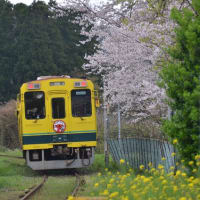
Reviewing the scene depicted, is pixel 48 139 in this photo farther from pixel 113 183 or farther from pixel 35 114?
pixel 113 183

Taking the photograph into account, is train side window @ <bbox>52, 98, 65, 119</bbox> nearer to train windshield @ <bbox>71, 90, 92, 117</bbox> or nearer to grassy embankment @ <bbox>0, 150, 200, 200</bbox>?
train windshield @ <bbox>71, 90, 92, 117</bbox>

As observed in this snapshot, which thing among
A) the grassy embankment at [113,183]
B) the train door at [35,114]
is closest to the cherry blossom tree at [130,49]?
the grassy embankment at [113,183]

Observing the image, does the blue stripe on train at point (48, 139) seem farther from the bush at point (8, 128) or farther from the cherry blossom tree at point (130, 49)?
the bush at point (8, 128)

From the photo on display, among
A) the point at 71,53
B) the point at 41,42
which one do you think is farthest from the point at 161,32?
the point at 71,53

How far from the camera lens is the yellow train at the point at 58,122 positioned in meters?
15.2

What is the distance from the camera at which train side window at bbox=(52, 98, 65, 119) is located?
50.8 ft

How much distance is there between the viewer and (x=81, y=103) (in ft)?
51.4

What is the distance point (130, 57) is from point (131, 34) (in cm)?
122

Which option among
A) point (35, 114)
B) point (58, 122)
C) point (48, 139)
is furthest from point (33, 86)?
point (48, 139)

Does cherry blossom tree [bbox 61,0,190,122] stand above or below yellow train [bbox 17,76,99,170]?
above

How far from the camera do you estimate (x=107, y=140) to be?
16.2 m

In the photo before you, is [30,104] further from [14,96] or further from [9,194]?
[14,96]

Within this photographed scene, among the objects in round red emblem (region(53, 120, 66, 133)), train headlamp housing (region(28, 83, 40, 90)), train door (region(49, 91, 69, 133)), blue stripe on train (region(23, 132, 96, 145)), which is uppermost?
train headlamp housing (region(28, 83, 40, 90))

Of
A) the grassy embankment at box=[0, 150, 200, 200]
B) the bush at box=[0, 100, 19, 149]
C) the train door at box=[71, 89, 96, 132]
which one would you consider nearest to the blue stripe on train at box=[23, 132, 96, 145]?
the train door at box=[71, 89, 96, 132]
